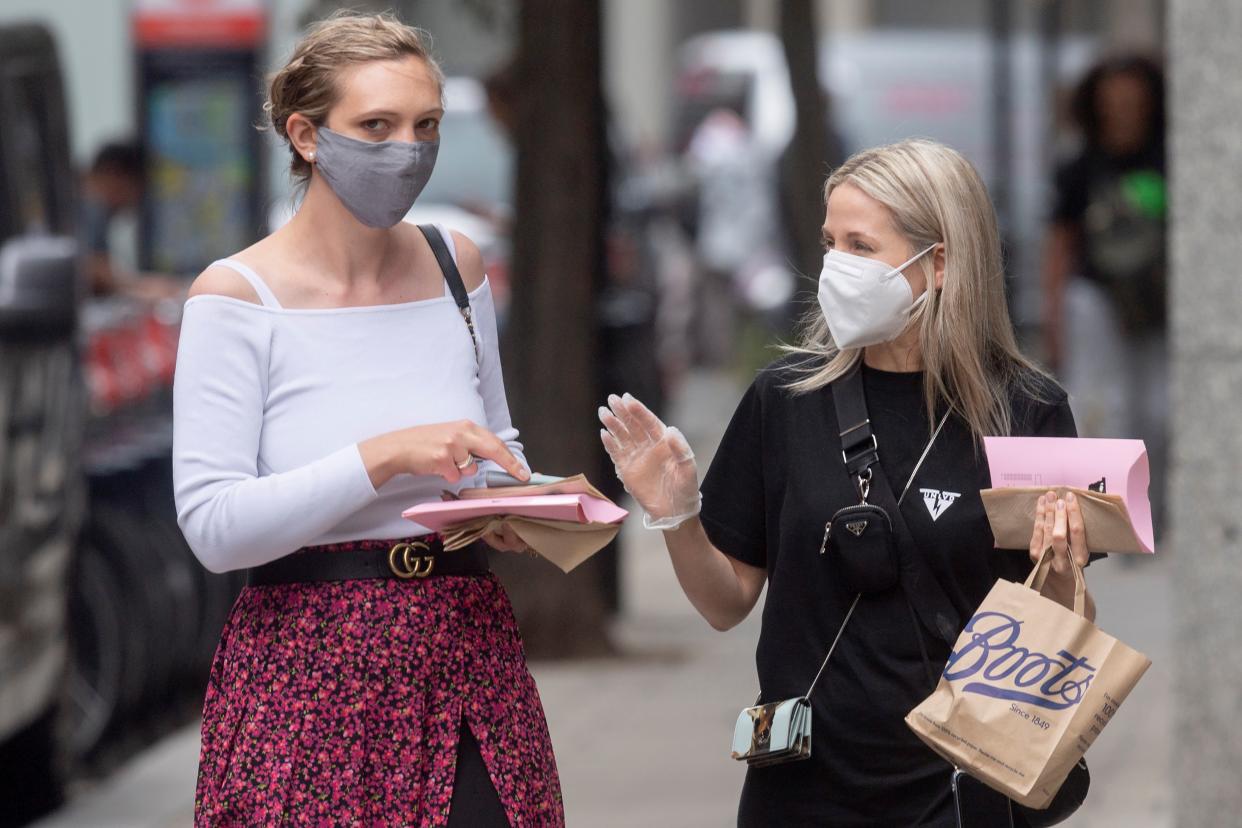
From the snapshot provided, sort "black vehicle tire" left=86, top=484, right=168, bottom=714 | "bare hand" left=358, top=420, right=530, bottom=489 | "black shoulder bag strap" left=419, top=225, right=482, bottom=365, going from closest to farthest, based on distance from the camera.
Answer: "bare hand" left=358, top=420, right=530, bottom=489, "black shoulder bag strap" left=419, top=225, right=482, bottom=365, "black vehicle tire" left=86, top=484, right=168, bottom=714

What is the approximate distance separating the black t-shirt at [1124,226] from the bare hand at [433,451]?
7.75 m

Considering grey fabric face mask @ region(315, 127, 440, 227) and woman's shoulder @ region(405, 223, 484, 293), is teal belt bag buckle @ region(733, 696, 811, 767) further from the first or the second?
grey fabric face mask @ region(315, 127, 440, 227)

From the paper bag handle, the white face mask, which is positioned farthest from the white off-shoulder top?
the paper bag handle

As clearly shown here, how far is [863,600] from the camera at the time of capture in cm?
351

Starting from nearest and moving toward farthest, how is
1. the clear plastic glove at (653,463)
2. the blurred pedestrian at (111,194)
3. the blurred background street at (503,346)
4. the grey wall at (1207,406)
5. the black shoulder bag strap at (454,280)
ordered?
the clear plastic glove at (653,463) < the black shoulder bag strap at (454,280) < the grey wall at (1207,406) < the blurred background street at (503,346) < the blurred pedestrian at (111,194)

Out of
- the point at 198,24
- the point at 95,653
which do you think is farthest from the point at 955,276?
the point at 198,24

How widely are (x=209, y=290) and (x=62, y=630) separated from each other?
3662 millimetres

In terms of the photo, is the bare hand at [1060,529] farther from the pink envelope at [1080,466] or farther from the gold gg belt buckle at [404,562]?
the gold gg belt buckle at [404,562]

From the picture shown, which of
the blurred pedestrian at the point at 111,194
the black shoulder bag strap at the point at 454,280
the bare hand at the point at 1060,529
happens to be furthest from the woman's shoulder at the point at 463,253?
Answer: the blurred pedestrian at the point at 111,194

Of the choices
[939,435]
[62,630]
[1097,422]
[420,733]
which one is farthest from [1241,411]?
[1097,422]

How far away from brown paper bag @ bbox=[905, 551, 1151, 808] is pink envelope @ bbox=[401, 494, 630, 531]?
1.81 feet

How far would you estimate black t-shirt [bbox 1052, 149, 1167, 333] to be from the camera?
10.5m

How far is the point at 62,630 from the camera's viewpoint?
6680 mm

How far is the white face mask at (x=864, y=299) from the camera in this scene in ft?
11.4
